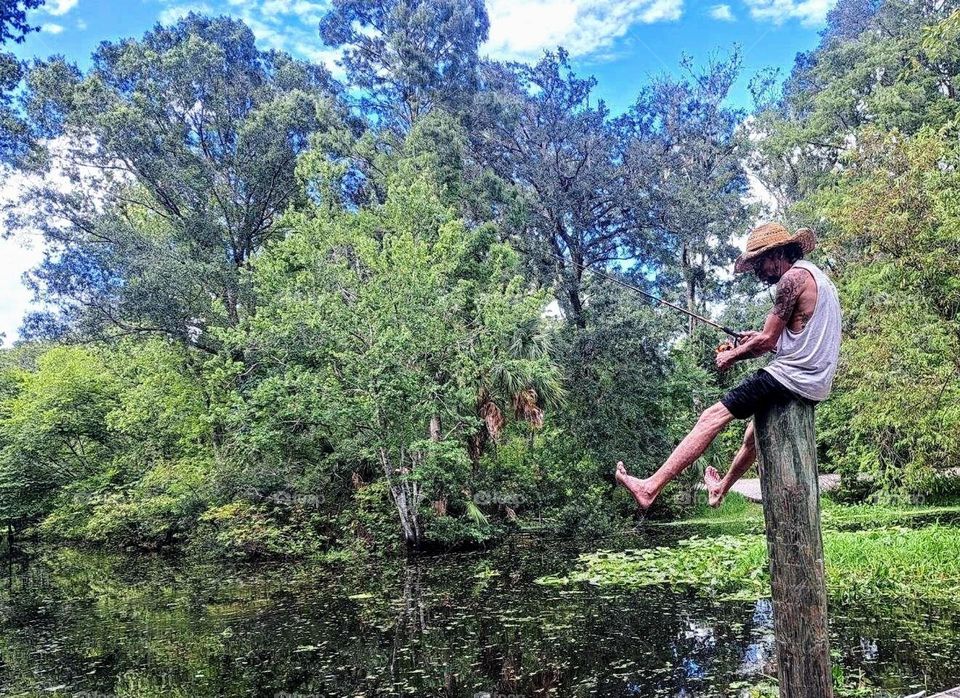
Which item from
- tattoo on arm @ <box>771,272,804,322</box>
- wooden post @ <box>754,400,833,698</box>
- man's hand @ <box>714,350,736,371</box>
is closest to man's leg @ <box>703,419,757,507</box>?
wooden post @ <box>754,400,833,698</box>

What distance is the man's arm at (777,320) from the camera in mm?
3162

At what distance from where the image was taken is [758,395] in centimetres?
315

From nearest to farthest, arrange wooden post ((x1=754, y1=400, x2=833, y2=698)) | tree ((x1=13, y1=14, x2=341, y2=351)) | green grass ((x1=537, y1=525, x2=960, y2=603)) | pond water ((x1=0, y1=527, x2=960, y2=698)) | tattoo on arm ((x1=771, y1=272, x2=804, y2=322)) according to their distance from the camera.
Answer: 1. wooden post ((x1=754, y1=400, x2=833, y2=698))
2. tattoo on arm ((x1=771, y1=272, x2=804, y2=322))
3. pond water ((x1=0, y1=527, x2=960, y2=698))
4. green grass ((x1=537, y1=525, x2=960, y2=603))
5. tree ((x1=13, y1=14, x2=341, y2=351))

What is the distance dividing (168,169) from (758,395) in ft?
69.8

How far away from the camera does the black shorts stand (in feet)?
10.2

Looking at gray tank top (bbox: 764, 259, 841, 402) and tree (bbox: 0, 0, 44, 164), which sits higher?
tree (bbox: 0, 0, 44, 164)

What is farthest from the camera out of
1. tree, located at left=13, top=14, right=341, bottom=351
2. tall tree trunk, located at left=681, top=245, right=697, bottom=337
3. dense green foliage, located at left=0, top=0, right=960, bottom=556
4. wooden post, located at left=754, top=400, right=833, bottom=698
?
tall tree trunk, located at left=681, top=245, right=697, bottom=337

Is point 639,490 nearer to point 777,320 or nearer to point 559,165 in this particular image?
point 777,320

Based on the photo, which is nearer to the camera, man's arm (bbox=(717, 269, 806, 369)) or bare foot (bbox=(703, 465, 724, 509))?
man's arm (bbox=(717, 269, 806, 369))

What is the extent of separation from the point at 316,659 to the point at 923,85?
77.2 feet

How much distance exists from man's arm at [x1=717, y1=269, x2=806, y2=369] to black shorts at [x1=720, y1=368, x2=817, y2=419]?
12 centimetres

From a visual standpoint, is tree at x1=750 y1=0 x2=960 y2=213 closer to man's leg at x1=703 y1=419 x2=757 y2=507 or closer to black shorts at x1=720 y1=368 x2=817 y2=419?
man's leg at x1=703 y1=419 x2=757 y2=507

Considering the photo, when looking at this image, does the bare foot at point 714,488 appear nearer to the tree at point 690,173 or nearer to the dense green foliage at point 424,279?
the dense green foliage at point 424,279

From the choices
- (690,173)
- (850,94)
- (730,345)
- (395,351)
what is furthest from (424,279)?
(850,94)
